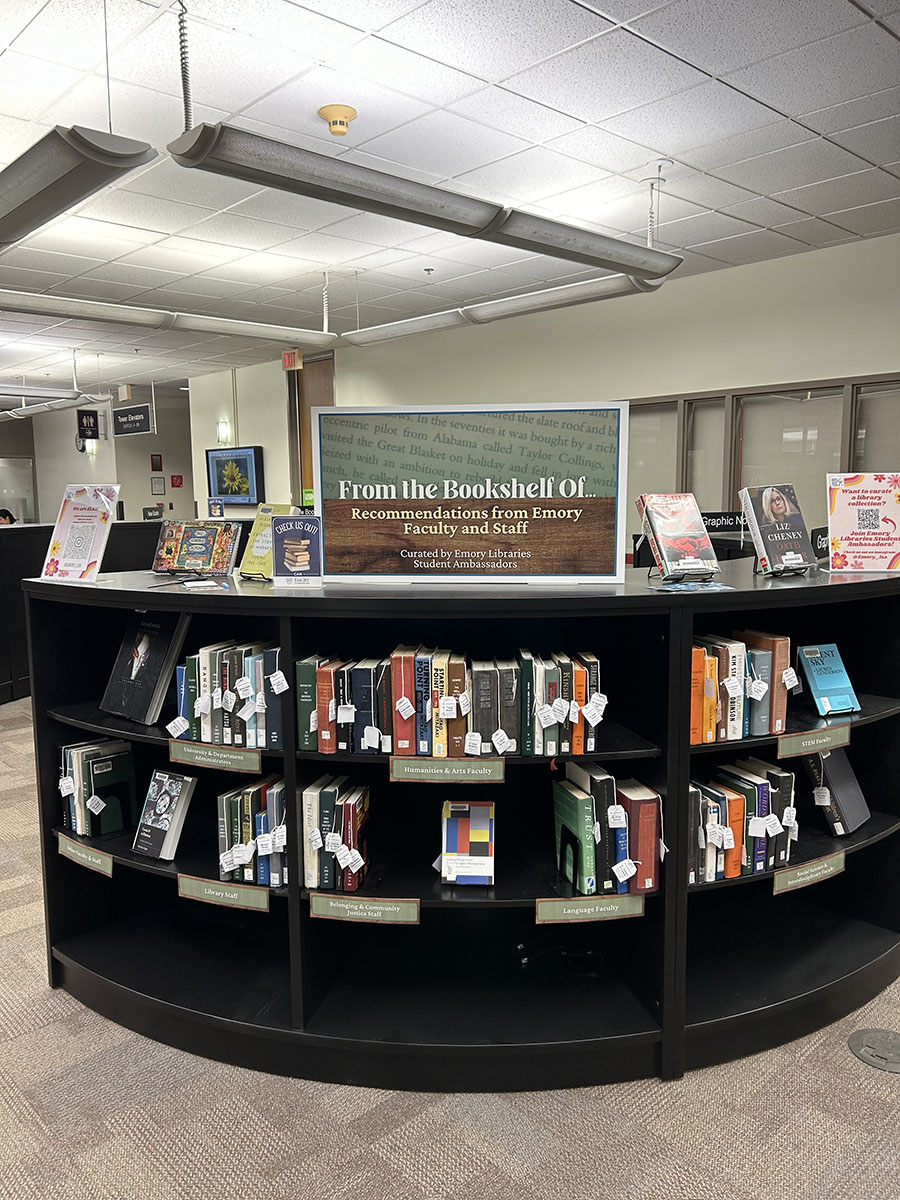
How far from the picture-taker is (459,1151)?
1.95 m

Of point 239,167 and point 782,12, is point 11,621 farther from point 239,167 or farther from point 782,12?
point 782,12

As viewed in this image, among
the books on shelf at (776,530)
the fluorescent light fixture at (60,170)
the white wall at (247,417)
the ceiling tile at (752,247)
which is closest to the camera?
the books on shelf at (776,530)

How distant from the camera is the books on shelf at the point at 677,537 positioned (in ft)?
7.52

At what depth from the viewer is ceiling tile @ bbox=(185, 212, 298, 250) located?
5215mm

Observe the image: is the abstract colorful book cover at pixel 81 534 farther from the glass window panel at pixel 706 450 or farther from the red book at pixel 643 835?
the glass window panel at pixel 706 450

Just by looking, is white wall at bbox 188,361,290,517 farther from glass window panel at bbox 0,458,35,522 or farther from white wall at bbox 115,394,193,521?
glass window panel at bbox 0,458,35,522

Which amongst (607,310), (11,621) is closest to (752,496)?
(607,310)

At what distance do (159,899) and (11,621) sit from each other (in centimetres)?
460

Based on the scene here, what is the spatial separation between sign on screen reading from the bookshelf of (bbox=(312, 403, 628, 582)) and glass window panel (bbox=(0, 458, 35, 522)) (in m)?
16.2

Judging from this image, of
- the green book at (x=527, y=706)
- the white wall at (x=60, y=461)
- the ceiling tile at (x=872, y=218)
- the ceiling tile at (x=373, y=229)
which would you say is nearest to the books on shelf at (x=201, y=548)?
the green book at (x=527, y=706)

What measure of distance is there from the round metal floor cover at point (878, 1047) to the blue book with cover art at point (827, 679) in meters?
0.92

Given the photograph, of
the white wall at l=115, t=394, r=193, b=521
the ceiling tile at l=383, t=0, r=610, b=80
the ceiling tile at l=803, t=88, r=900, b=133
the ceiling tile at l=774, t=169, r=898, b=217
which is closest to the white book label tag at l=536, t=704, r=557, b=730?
the ceiling tile at l=383, t=0, r=610, b=80

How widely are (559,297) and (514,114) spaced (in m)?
2.13

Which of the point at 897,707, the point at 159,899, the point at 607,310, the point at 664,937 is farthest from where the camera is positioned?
the point at 607,310
